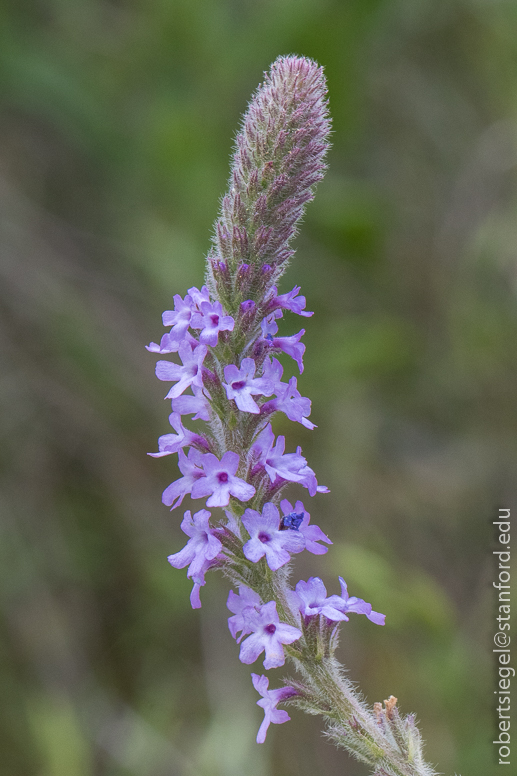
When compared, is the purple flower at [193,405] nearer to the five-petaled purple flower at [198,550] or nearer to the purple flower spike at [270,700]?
the five-petaled purple flower at [198,550]

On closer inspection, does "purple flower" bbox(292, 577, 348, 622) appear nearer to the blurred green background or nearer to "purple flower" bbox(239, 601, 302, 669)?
"purple flower" bbox(239, 601, 302, 669)

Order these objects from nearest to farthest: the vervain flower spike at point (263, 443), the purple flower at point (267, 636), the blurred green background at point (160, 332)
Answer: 1. the purple flower at point (267, 636)
2. the vervain flower spike at point (263, 443)
3. the blurred green background at point (160, 332)

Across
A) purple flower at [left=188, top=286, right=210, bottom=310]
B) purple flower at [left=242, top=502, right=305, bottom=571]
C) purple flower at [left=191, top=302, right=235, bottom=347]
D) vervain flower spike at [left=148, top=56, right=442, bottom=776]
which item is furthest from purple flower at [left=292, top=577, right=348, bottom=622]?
purple flower at [left=188, top=286, right=210, bottom=310]

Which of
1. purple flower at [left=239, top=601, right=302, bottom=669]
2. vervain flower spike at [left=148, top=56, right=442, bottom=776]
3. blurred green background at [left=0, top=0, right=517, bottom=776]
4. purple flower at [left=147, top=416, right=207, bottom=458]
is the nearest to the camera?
purple flower at [left=239, top=601, right=302, bottom=669]

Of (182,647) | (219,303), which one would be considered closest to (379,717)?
(219,303)

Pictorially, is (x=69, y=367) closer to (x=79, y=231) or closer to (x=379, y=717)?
(x=79, y=231)

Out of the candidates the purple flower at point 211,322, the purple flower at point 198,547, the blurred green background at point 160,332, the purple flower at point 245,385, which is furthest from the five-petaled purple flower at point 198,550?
the blurred green background at point 160,332
